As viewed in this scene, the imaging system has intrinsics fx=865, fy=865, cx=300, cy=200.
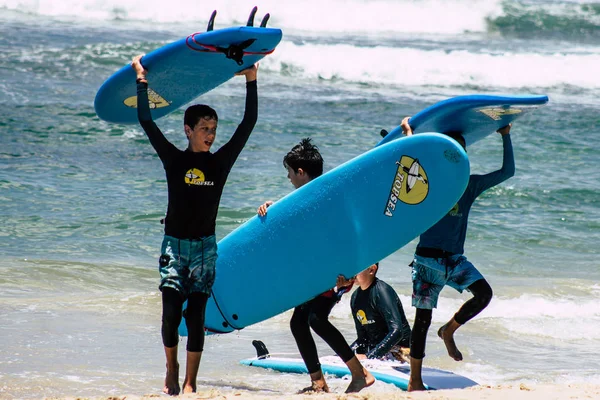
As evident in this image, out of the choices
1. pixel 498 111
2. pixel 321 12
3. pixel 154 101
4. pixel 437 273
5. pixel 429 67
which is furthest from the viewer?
pixel 321 12

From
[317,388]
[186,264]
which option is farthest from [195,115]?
[317,388]

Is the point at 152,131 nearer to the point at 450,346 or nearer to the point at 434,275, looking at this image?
the point at 434,275

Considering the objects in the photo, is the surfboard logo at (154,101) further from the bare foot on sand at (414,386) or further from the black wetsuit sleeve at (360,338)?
the bare foot on sand at (414,386)

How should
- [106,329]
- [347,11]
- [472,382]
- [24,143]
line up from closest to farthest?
[472,382] < [106,329] < [24,143] < [347,11]

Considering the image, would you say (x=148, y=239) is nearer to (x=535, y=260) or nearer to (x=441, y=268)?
(x=535, y=260)

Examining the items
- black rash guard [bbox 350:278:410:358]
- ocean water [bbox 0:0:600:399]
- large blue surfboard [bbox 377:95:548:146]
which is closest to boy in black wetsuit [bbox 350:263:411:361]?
black rash guard [bbox 350:278:410:358]

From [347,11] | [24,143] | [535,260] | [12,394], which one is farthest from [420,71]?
[12,394]

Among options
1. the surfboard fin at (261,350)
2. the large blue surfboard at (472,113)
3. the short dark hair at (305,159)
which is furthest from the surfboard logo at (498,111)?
the surfboard fin at (261,350)

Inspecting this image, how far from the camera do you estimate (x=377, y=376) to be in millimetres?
5035

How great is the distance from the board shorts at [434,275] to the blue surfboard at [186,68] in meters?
1.39

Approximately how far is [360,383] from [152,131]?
1.78 metres

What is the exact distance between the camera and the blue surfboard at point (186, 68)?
4.18 metres

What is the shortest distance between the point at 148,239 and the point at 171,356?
5030 mm

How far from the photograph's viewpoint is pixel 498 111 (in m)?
4.63
